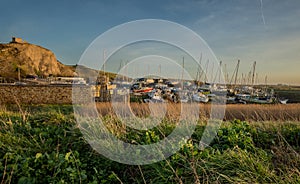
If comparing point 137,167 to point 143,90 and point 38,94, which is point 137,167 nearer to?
point 143,90

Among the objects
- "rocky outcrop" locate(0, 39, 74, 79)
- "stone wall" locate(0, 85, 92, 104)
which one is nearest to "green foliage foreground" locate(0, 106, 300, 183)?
"stone wall" locate(0, 85, 92, 104)

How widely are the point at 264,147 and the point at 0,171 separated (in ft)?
18.2

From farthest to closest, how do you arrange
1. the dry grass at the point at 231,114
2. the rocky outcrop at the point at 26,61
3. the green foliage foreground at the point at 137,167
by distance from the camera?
the rocky outcrop at the point at 26,61 < the dry grass at the point at 231,114 < the green foliage foreground at the point at 137,167

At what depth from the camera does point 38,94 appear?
23453 millimetres

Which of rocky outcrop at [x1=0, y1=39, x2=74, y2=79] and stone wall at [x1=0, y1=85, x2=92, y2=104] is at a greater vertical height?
rocky outcrop at [x1=0, y1=39, x2=74, y2=79]

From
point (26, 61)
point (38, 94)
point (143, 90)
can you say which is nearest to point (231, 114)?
point (143, 90)

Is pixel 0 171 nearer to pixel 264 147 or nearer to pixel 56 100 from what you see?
pixel 264 147

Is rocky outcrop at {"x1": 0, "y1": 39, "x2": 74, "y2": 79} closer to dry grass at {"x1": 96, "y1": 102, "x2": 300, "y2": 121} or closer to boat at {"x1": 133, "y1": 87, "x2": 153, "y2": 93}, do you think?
boat at {"x1": 133, "y1": 87, "x2": 153, "y2": 93}

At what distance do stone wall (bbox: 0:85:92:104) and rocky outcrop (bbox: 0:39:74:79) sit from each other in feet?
213

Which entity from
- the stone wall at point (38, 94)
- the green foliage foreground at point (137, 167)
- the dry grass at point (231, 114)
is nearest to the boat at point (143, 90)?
the stone wall at point (38, 94)

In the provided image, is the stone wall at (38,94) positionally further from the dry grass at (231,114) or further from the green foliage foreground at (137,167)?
the green foliage foreground at (137,167)

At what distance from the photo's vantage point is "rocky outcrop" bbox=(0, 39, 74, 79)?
85250 mm

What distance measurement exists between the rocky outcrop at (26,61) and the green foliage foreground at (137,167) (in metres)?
87.6

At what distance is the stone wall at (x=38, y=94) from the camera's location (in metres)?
23.0
